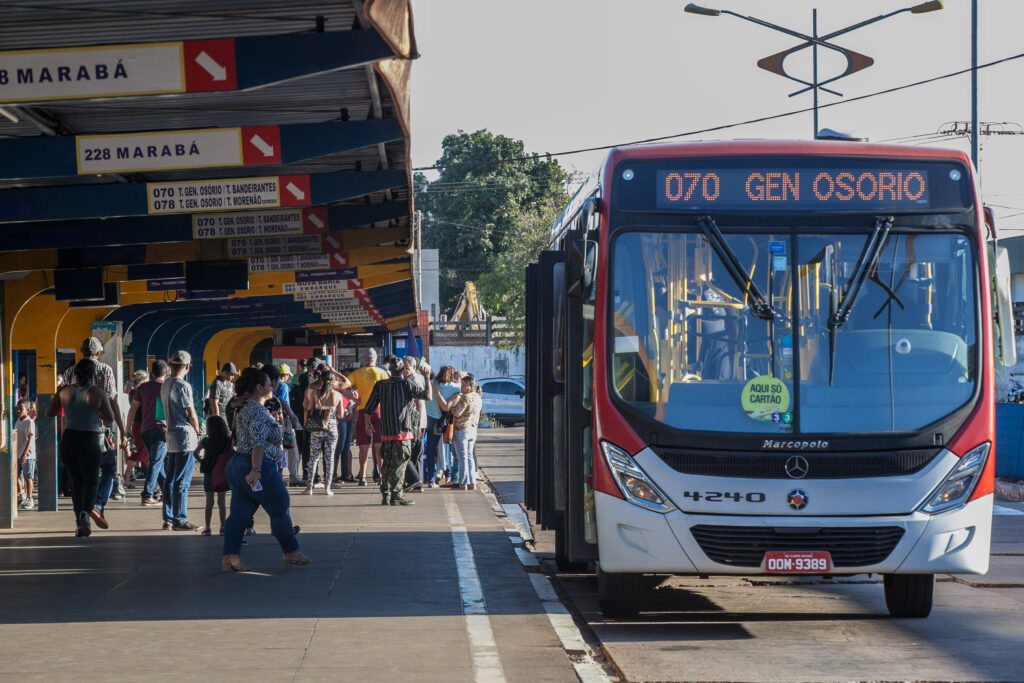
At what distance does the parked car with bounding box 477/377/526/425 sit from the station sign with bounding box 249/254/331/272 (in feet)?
80.3

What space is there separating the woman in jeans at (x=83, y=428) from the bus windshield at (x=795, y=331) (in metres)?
6.74

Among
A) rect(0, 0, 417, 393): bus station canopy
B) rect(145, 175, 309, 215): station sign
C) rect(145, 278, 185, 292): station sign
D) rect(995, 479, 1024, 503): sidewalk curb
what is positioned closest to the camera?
rect(0, 0, 417, 393): bus station canopy

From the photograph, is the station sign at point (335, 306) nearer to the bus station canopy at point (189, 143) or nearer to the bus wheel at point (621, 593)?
the bus station canopy at point (189, 143)

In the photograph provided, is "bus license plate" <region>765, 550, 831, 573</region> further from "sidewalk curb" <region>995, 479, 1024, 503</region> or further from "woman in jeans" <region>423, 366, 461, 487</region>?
"woman in jeans" <region>423, 366, 461, 487</region>

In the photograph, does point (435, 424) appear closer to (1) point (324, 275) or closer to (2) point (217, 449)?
(1) point (324, 275)

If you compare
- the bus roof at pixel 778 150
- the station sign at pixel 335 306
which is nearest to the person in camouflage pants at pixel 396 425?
the bus roof at pixel 778 150

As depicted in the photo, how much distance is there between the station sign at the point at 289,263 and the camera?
21.0 metres

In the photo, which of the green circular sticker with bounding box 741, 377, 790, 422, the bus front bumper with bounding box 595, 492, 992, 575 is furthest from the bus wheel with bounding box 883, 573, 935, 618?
the green circular sticker with bounding box 741, 377, 790, 422

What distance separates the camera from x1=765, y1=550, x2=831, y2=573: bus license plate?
875 centimetres

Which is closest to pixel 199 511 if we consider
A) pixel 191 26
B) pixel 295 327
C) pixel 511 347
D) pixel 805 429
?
pixel 191 26

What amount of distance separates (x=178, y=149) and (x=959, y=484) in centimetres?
647

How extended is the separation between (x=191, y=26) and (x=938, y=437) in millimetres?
5330

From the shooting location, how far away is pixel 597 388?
918cm

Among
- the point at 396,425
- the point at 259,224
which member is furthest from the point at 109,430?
the point at 396,425
